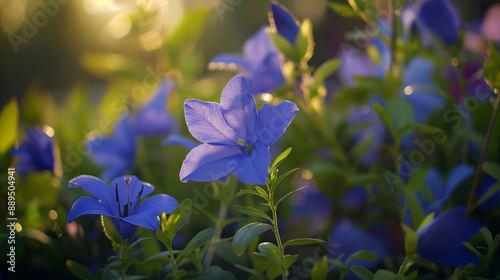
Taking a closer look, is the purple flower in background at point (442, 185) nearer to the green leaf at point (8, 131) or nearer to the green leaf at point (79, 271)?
the green leaf at point (79, 271)

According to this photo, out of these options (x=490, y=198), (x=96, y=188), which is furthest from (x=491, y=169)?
(x=96, y=188)

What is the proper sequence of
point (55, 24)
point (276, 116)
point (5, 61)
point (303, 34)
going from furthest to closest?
1. point (55, 24)
2. point (5, 61)
3. point (303, 34)
4. point (276, 116)

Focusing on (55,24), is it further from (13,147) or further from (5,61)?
(13,147)

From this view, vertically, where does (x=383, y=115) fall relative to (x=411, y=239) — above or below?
above

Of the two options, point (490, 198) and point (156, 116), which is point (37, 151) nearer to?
point (156, 116)

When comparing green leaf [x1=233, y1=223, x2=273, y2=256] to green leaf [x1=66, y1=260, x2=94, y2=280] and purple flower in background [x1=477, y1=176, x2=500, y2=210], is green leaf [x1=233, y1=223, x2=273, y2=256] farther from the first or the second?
purple flower in background [x1=477, y1=176, x2=500, y2=210]

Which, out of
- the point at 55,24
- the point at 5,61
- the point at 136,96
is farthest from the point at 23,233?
the point at 55,24
